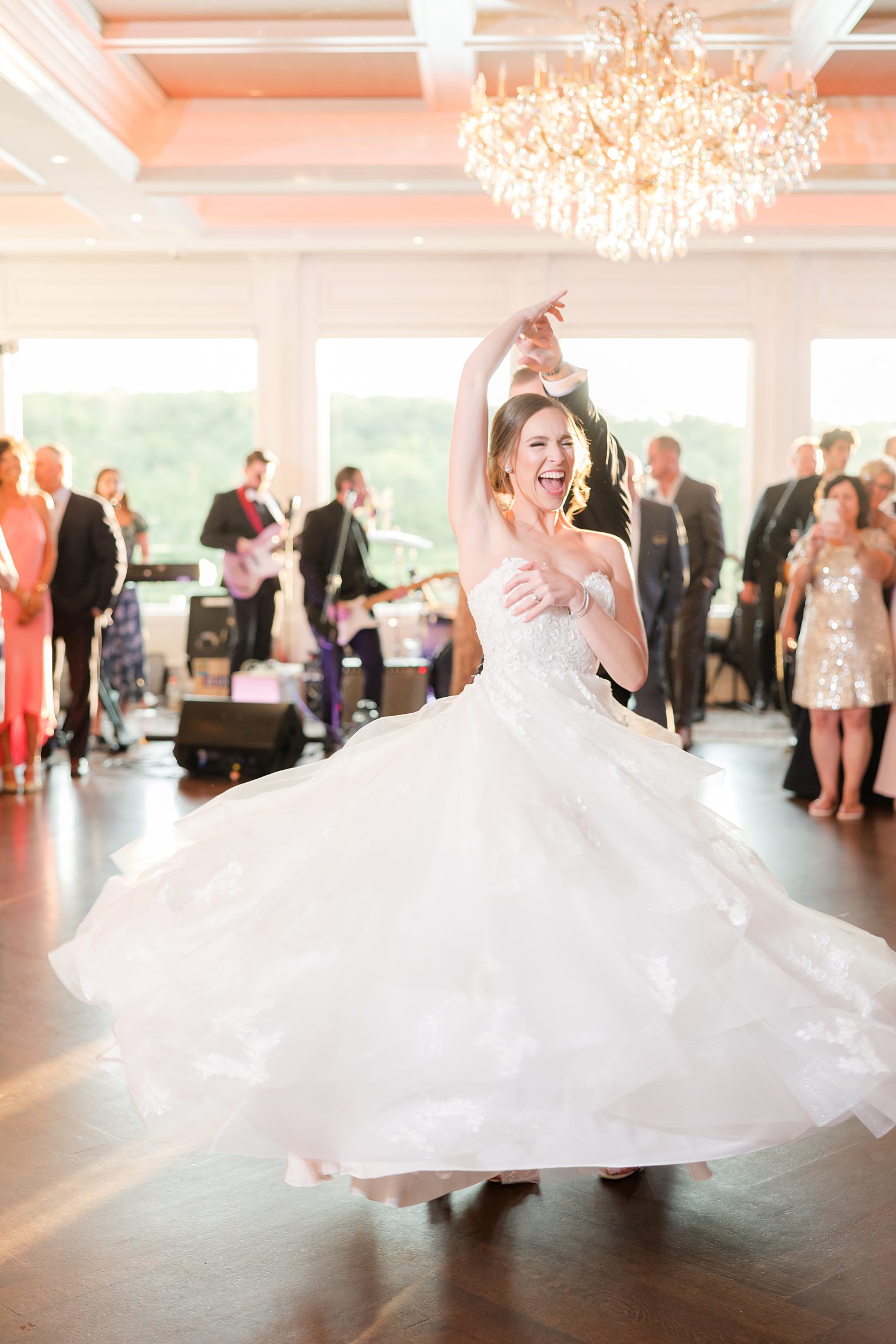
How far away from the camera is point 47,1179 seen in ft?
7.62

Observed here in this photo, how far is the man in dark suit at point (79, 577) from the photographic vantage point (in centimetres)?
662

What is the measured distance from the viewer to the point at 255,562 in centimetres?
828

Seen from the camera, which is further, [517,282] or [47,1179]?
[517,282]

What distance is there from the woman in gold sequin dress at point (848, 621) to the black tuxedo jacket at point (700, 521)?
1.69 metres

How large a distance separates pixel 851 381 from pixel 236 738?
6.47m

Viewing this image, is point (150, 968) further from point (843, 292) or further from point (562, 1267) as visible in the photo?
point (843, 292)

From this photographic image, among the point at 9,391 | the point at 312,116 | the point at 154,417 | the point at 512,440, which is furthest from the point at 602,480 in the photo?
the point at 9,391

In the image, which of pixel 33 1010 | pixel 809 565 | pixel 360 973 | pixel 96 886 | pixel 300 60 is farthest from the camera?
pixel 300 60

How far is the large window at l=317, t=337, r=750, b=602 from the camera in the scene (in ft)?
34.4

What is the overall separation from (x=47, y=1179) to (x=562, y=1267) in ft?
3.19

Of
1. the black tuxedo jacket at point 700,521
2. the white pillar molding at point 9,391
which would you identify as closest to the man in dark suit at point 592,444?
the black tuxedo jacket at point 700,521

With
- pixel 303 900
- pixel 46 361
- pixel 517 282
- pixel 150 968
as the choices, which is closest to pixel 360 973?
pixel 303 900

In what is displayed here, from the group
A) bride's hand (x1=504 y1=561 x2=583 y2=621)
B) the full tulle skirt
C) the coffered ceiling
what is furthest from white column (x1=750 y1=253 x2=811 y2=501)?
the full tulle skirt

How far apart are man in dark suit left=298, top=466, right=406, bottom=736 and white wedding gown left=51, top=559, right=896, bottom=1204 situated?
5.06 metres
